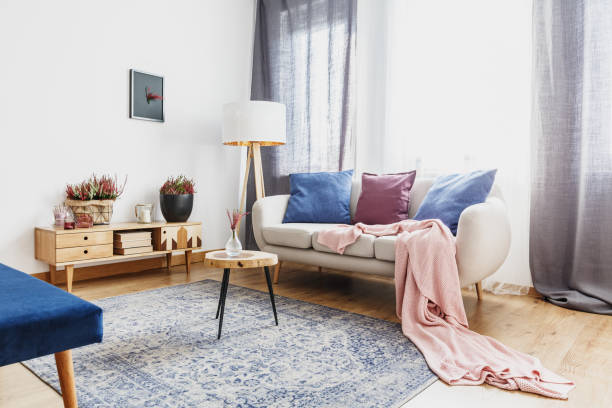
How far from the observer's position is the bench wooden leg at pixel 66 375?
117 centimetres

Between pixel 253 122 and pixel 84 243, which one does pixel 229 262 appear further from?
pixel 253 122

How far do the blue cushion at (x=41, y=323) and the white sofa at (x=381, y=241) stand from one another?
1649 millimetres

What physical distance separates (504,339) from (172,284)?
2.20 metres

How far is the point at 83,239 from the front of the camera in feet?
9.29

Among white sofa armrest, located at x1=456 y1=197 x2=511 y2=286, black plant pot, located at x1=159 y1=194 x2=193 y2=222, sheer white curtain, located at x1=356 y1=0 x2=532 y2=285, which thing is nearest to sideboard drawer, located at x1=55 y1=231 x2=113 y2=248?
black plant pot, located at x1=159 y1=194 x2=193 y2=222

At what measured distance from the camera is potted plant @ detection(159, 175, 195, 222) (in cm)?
341

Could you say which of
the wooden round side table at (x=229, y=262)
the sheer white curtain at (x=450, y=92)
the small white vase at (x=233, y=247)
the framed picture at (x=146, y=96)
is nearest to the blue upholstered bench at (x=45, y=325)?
the wooden round side table at (x=229, y=262)

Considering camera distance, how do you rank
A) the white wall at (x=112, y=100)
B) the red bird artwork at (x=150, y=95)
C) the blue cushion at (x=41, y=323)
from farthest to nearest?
the red bird artwork at (x=150, y=95), the white wall at (x=112, y=100), the blue cushion at (x=41, y=323)

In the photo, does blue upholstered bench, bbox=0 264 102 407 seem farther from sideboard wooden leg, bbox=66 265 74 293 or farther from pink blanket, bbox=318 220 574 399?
sideboard wooden leg, bbox=66 265 74 293

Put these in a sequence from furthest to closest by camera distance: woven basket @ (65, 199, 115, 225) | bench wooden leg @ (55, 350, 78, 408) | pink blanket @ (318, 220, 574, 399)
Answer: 1. woven basket @ (65, 199, 115, 225)
2. pink blanket @ (318, 220, 574, 399)
3. bench wooden leg @ (55, 350, 78, 408)

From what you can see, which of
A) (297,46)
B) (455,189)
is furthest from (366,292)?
(297,46)

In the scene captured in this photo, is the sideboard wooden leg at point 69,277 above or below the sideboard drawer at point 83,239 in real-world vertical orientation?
below

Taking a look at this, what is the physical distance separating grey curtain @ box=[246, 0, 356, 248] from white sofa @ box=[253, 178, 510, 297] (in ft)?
2.06

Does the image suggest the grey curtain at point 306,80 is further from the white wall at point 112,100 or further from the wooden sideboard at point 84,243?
the wooden sideboard at point 84,243
